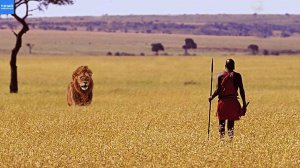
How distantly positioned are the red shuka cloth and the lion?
884 centimetres

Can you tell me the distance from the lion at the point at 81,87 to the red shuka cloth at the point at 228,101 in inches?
348

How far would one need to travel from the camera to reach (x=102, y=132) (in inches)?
583

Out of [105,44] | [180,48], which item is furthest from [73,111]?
[105,44]

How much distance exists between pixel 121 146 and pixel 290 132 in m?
4.04

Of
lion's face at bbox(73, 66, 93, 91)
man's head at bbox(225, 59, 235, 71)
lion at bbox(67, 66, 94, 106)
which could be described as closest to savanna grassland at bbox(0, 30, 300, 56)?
lion at bbox(67, 66, 94, 106)

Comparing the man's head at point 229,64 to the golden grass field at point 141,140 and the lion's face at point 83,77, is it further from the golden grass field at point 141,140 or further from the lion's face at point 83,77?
the lion's face at point 83,77

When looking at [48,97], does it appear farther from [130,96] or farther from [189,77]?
[189,77]

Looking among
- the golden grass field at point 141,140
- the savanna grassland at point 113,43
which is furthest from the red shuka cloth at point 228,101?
the savanna grassland at point 113,43

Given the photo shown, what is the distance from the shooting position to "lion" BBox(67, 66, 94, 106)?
2200 centimetres

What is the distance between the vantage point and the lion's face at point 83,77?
72.0ft

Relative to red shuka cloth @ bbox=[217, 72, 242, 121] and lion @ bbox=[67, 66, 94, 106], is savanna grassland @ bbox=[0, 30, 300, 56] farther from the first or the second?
red shuka cloth @ bbox=[217, 72, 242, 121]

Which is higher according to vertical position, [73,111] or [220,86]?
[220,86]

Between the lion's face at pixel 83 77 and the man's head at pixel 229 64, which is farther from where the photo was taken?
the lion's face at pixel 83 77

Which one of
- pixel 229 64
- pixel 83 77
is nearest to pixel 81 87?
pixel 83 77
